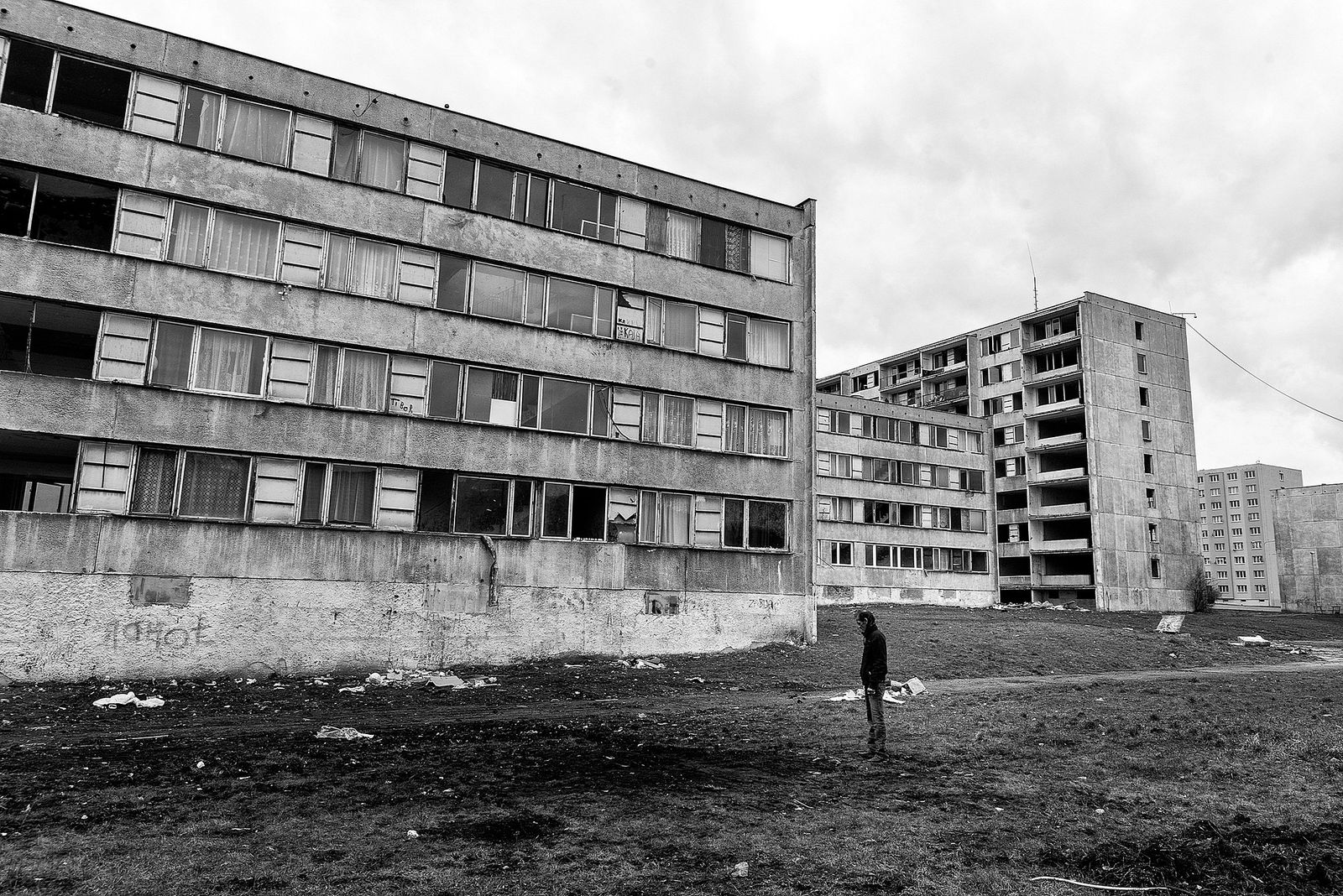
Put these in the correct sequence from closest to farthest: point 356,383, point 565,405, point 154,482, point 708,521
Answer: point 154,482 < point 356,383 < point 565,405 < point 708,521

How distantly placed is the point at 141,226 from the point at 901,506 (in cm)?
4782

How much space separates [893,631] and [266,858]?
26766mm

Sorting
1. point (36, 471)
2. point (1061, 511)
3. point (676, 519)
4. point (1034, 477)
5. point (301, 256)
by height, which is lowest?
point (676, 519)

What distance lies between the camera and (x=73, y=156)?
19875mm

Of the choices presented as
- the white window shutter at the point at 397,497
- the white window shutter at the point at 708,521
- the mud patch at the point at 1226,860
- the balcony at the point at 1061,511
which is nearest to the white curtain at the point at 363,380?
the white window shutter at the point at 397,497

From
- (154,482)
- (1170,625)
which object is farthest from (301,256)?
(1170,625)

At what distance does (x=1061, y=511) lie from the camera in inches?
2498

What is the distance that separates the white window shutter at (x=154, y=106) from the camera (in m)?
20.7

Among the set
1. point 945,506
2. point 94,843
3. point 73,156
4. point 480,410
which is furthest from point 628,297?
point 945,506

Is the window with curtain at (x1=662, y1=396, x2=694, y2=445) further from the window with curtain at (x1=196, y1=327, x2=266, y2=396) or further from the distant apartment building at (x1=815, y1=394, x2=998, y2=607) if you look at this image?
the distant apartment building at (x1=815, y1=394, x2=998, y2=607)

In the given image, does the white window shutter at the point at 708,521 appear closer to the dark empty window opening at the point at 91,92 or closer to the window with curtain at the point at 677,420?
the window with curtain at the point at 677,420

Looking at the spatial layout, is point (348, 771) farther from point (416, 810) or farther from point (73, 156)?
point (73, 156)

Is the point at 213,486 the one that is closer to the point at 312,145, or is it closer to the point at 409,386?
the point at 409,386

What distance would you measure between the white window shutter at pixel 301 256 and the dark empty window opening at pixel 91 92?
4.23 metres
